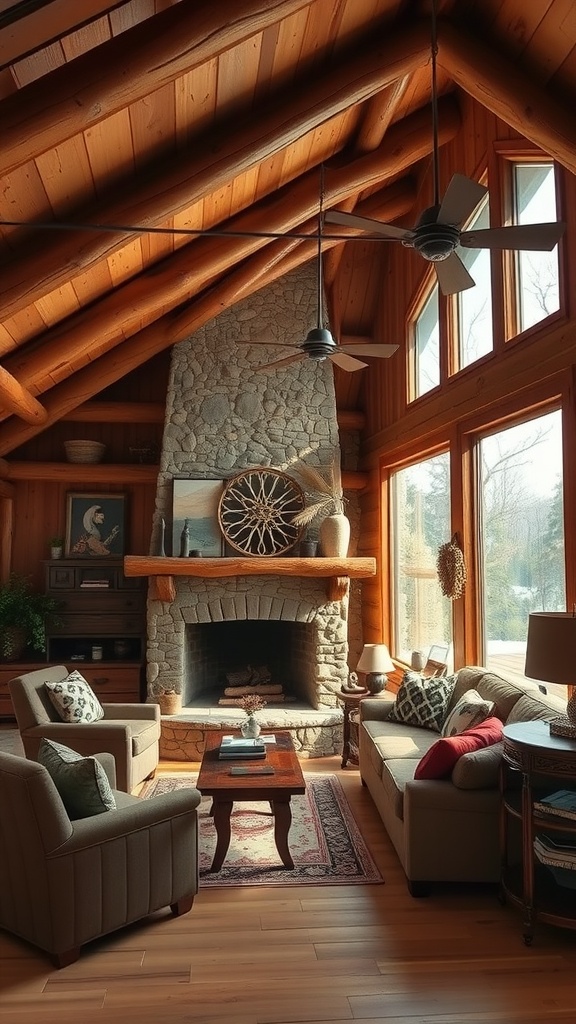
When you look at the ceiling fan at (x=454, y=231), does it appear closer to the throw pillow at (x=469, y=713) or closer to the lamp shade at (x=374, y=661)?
the throw pillow at (x=469, y=713)

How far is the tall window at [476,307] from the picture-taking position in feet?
17.8

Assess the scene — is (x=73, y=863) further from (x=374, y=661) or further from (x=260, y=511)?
(x=260, y=511)

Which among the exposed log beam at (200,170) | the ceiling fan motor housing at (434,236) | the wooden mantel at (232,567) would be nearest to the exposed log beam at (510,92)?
the exposed log beam at (200,170)

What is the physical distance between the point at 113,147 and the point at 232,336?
3.35 metres

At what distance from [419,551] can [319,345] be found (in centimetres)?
278

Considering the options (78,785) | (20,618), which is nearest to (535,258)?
(78,785)

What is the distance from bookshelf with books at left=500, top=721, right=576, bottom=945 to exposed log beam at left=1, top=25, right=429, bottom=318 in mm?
3349

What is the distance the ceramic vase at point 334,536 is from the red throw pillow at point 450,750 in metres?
2.98

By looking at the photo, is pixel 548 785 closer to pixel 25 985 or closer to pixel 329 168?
pixel 25 985

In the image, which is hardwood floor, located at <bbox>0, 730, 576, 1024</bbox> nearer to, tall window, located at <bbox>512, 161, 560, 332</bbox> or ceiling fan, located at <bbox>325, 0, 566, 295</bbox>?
ceiling fan, located at <bbox>325, 0, 566, 295</bbox>

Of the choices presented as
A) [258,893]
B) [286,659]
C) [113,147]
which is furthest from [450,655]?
[113,147]

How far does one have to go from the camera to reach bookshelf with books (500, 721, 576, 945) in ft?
10.4

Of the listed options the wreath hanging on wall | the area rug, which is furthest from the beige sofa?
the wreath hanging on wall

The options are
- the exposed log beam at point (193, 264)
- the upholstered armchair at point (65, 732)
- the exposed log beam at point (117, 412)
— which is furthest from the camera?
the exposed log beam at point (117, 412)
